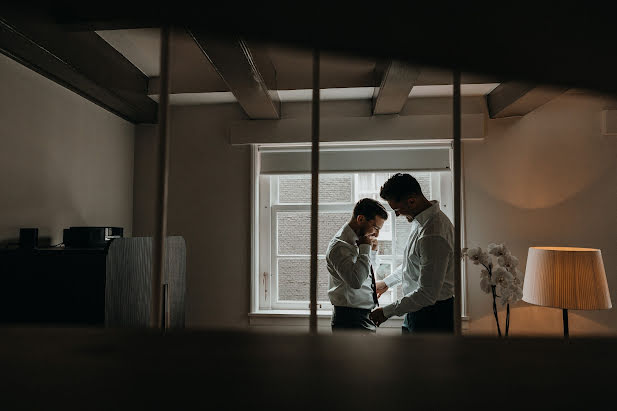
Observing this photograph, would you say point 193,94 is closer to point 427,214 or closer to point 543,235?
point 427,214

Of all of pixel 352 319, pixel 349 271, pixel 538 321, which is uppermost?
pixel 349 271

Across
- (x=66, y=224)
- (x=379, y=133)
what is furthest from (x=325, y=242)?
(x=66, y=224)

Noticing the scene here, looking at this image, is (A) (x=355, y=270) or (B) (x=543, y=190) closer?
(A) (x=355, y=270)

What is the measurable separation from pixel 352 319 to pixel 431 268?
1.89 feet

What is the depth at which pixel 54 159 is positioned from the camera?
215 centimetres

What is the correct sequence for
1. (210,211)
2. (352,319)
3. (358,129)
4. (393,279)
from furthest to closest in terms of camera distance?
(210,211)
(358,129)
(393,279)
(352,319)

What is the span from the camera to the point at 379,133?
2.77 metres

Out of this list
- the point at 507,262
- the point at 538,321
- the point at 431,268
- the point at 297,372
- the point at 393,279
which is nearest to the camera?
the point at 297,372

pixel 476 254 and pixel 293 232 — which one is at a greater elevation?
pixel 293 232

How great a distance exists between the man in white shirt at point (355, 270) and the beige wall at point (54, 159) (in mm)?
1554

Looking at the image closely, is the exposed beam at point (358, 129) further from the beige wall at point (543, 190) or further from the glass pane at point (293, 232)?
the glass pane at point (293, 232)

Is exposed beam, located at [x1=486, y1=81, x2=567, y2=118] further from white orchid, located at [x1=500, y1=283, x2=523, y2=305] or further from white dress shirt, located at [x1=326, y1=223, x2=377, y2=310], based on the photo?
white dress shirt, located at [x1=326, y1=223, x2=377, y2=310]

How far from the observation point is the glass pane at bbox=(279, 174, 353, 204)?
2.91 metres

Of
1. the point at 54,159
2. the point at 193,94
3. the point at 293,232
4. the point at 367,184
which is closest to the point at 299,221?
the point at 293,232
